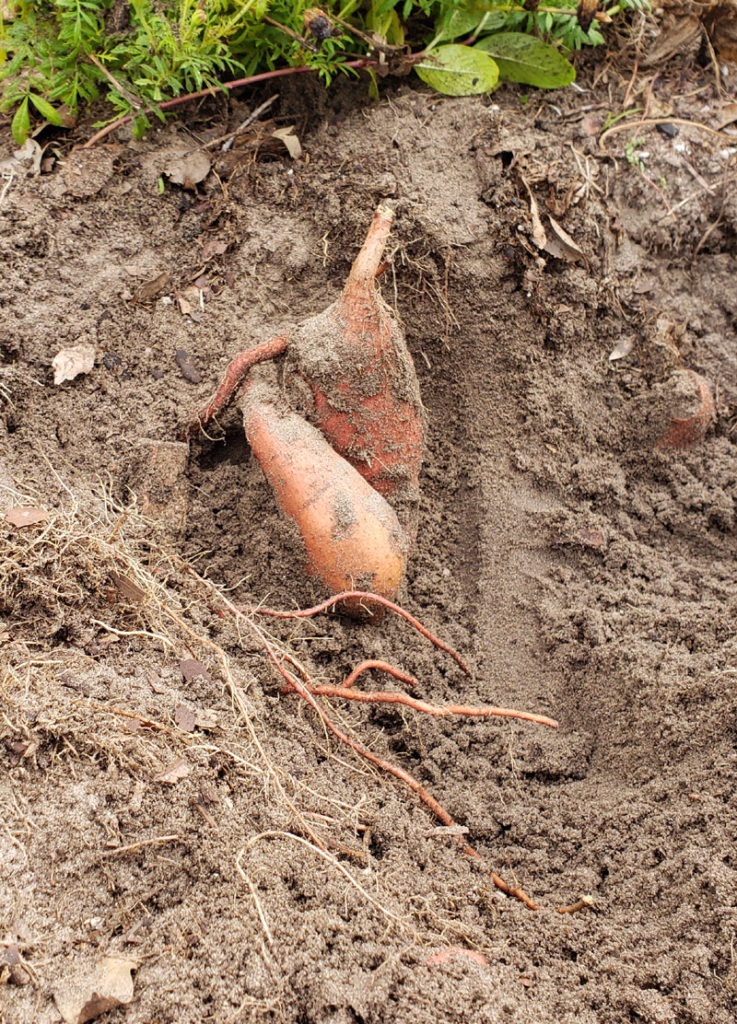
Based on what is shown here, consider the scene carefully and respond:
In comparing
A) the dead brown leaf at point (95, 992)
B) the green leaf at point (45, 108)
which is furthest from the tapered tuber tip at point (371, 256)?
the dead brown leaf at point (95, 992)

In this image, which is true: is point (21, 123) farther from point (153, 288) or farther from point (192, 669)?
point (192, 669)

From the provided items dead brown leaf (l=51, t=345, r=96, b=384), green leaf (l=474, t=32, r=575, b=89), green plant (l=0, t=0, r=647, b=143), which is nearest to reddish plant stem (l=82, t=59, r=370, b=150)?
green plant (l=0, t=0, r=647, b=143)

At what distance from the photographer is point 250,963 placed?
1573 mm

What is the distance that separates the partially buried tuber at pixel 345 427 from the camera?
2494mm

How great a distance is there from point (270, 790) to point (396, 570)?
32.5 inches

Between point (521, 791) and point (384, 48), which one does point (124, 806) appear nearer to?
point (521, 791)

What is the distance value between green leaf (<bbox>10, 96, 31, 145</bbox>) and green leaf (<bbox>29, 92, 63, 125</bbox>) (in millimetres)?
29

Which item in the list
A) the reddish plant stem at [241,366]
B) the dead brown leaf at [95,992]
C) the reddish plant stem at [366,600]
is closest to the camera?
the dead brown leaf at [95,992]

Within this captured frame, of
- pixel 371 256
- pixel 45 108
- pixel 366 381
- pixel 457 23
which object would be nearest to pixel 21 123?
pixel 45 108

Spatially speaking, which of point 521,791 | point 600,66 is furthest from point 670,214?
point 521,791

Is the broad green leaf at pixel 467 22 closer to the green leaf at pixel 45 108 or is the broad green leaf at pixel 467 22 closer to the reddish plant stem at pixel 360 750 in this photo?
the green leaf at pixel 45 108

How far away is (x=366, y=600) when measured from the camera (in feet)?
8.21

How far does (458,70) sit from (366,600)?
6.60 ft

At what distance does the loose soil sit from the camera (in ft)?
5.50
